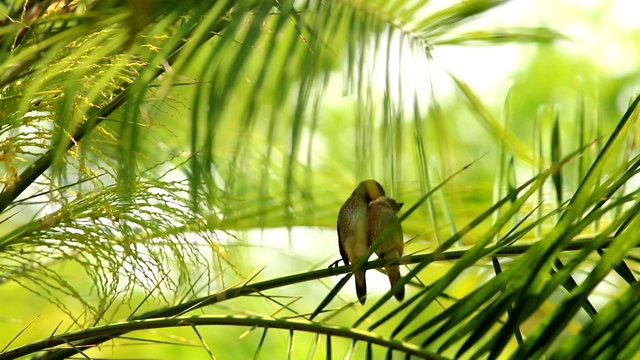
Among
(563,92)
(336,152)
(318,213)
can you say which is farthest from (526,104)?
(318,213)

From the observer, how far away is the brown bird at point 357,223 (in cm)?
239

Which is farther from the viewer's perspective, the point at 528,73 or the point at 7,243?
the point at 528,73

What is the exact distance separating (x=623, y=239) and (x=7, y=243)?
111 centimetres

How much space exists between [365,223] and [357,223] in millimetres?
32

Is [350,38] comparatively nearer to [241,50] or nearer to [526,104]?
[241,50]

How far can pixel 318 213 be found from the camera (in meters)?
2.73

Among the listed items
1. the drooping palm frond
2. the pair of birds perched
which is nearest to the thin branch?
the drooping palm frond

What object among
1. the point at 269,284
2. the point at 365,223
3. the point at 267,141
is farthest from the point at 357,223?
the point at 267,141

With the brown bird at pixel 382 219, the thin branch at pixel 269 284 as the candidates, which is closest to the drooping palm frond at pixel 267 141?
the thin branch at pixel 269 284

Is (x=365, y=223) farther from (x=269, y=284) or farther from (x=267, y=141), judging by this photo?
(x=267, y=141)

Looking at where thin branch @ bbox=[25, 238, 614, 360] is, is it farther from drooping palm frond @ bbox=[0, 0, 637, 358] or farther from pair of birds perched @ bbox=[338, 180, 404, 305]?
pair of birds perched @ bbox=[338, 180, 404, 305]

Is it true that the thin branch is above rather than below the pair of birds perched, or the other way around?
below

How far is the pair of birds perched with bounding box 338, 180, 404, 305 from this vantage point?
2.36m

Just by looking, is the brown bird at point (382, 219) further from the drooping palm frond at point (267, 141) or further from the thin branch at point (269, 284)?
the thin branch at point (269, 284)
